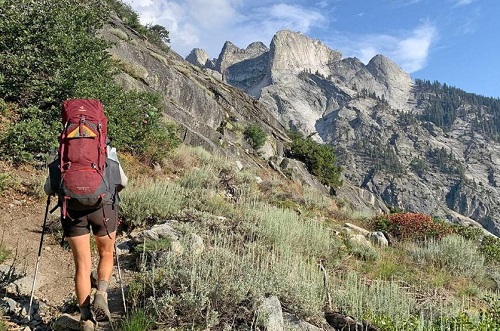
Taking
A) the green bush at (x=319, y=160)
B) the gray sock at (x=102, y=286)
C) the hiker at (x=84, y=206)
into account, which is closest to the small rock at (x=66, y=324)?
the hiker at (x=84, y=206)

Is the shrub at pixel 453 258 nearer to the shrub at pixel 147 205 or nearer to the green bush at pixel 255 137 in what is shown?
the shrub at pixel 147 205

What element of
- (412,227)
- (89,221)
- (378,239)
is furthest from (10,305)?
(412,227)

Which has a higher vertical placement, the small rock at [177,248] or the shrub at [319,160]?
the shrub at [319,160]

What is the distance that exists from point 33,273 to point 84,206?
203cm

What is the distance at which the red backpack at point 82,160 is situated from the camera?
3.51 meters

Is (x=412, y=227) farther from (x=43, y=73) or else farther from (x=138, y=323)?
(x=43, y=73)

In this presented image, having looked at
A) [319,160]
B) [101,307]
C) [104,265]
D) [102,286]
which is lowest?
[101,307]

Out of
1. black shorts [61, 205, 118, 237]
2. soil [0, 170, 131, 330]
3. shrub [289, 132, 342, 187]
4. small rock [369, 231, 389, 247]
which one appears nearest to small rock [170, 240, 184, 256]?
soil [0, 170, 131, 330]

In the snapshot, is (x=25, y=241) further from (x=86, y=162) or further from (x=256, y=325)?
(x=256, y=325)

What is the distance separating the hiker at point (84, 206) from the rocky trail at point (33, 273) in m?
0.30

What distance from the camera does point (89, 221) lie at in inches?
148

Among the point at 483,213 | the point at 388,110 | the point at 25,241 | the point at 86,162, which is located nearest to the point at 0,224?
the point at 25,241

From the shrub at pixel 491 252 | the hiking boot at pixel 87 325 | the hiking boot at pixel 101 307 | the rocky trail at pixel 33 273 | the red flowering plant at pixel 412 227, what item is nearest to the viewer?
the hiking boot at pixel 87 325

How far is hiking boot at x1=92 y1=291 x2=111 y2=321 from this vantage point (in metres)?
3.62
